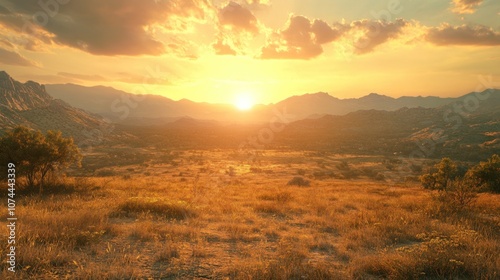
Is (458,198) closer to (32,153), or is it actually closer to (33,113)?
(32,153)

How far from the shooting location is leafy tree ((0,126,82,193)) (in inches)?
622

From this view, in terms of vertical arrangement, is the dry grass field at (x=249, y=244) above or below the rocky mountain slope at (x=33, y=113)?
below

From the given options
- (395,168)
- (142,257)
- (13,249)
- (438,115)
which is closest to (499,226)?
(142,257)

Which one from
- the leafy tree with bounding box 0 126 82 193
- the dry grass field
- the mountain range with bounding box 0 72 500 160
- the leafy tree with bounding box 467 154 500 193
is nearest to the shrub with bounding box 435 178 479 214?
the dry grass field

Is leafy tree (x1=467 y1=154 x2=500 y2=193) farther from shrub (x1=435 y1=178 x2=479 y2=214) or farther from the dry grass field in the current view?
the dry grass field

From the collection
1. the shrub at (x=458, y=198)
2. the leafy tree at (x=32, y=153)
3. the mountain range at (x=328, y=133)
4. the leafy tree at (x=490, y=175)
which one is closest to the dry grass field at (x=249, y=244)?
the shrub at (x=458, y=198)

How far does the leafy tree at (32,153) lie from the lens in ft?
51.9

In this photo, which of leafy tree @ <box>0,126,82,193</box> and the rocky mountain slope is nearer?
leafy tree @ <box>0,126,82,193</box>

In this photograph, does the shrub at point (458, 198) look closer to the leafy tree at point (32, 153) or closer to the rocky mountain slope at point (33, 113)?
the leafy tree at point (32, 153)

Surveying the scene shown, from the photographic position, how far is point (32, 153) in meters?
16.1

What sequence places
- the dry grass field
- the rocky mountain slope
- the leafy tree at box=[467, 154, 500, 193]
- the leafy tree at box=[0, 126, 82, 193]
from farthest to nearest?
the rocky mountain slope, the leafy tree at box=[467, 154, 500, 193], the leafy tree at box=[0, 126, 82, 193], the dry grass field

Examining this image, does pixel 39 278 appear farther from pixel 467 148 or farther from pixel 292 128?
pixel 292 128

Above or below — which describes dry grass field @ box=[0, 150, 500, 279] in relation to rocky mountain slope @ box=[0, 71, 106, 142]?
below

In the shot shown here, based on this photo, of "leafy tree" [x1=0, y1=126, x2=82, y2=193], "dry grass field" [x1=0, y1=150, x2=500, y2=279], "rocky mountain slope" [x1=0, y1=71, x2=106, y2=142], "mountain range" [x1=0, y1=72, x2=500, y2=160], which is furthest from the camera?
"rocky mountain slope" [x1=0, y1=71, x2=106, y2=142]
